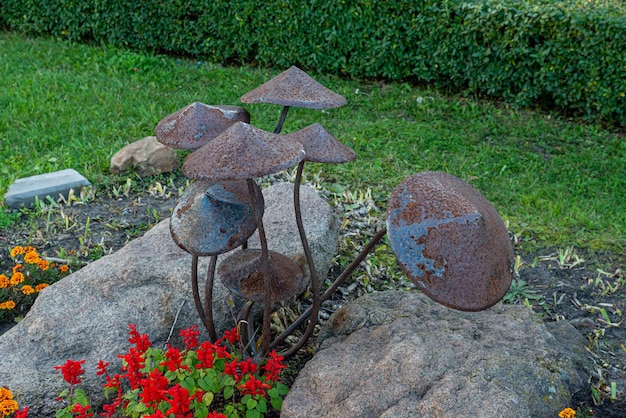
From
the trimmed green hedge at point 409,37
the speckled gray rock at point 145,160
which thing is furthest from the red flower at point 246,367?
the trimmed green hedge at point 409,37

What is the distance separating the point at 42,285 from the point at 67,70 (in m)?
4.61

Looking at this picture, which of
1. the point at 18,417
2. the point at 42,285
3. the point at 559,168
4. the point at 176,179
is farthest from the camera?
the point at 559,168

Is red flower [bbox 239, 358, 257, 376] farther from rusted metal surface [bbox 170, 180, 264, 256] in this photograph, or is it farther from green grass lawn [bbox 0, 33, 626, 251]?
green grass lawn [bbox 0, 33, 626, 251]

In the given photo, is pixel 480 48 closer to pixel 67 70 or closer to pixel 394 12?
pixel 394 12

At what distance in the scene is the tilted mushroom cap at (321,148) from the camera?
95.7 inches

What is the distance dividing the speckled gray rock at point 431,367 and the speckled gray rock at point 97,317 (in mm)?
694

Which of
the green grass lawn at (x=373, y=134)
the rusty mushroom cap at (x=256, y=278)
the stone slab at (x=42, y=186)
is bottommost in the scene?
the green grass lawn at (x=373, y=134)

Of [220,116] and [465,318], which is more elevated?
[220,116]

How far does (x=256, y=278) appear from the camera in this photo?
8.72 feet

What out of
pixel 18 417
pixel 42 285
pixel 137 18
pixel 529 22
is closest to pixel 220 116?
pixel 18 417

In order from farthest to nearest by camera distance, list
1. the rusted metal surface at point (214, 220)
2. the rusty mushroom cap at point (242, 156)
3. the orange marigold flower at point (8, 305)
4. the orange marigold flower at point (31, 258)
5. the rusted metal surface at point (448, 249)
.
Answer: the orange marigold flower at point (31, 258) → the orange marigold flower at point (8, 305) → the rusted metal surface at point (214, 220) → the rusted metal surface at point (448, 249) → the rusty mushroom cap at point (242, 156)

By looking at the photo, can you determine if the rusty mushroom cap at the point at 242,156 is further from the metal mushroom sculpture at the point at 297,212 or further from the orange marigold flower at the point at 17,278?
the orange marigold flower at the point at 17,278

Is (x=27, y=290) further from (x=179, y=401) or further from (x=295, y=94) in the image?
(x=295, y=94)

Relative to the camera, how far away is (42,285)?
3.61 meters
